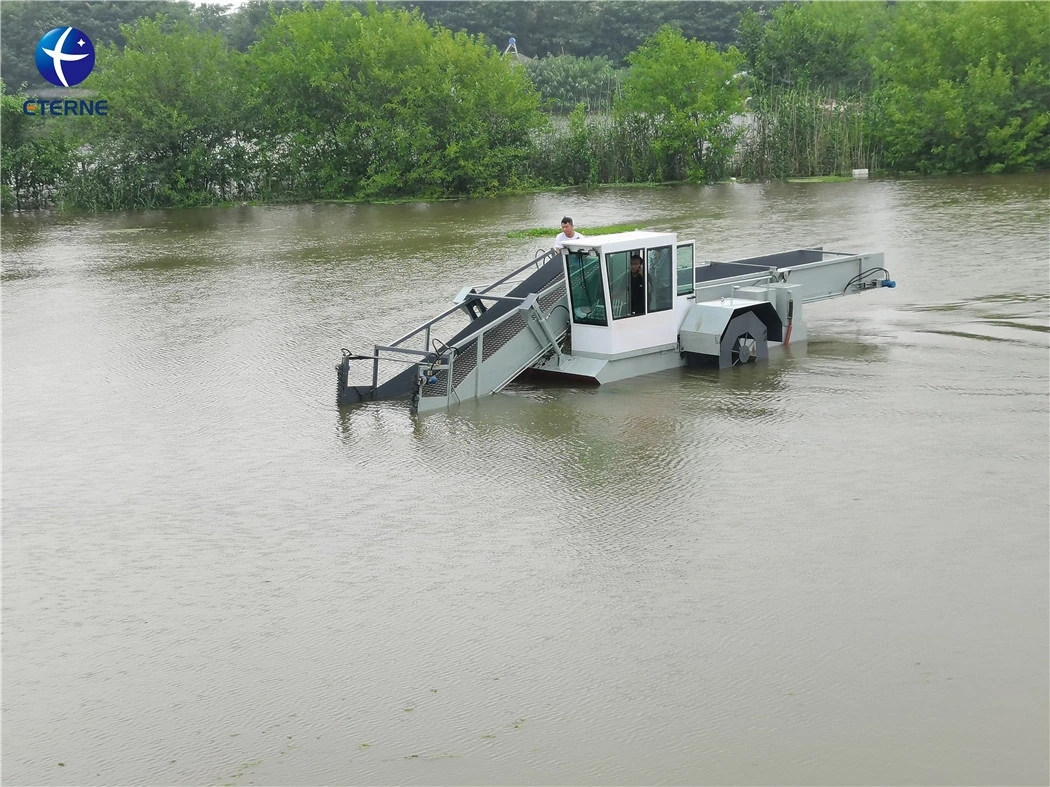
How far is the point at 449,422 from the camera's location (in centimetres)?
1455

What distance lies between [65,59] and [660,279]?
113 ft

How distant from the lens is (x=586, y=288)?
15.6m

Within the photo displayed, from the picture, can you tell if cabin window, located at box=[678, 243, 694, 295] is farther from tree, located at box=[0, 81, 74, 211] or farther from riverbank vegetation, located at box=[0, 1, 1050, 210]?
tree, located at box=[0, 81, 74, 211]

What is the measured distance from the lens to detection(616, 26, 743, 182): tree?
42.1 m

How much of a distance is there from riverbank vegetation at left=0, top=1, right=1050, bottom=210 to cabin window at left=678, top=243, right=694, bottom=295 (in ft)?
85.8

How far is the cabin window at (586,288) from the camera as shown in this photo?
15.5 metres

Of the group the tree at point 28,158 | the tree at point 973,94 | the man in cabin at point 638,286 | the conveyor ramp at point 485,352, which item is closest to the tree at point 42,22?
the tree at point 28,158

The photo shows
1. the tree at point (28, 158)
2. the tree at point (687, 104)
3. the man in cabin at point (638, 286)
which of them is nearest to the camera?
the man in cabin at point (638, 286)

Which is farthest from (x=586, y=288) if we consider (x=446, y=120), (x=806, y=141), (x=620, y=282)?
(x=446, y=120)

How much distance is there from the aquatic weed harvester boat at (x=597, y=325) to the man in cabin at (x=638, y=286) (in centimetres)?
2

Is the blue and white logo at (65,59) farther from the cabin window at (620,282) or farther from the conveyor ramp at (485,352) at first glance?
the cabin window at (620,282)

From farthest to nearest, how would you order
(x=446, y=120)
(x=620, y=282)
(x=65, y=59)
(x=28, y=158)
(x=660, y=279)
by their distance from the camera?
(x=65, y=59), (x=28, y=158), (x=446, y=120), (x=660, y=279), (x=620, y=282)

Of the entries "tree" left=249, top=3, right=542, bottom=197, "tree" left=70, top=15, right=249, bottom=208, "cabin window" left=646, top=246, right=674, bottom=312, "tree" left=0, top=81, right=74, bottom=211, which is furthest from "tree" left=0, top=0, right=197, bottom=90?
"cabin window" left=646, top=246, right=674, bottom=312

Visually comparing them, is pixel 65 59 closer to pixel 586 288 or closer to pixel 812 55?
pixel 812 55
